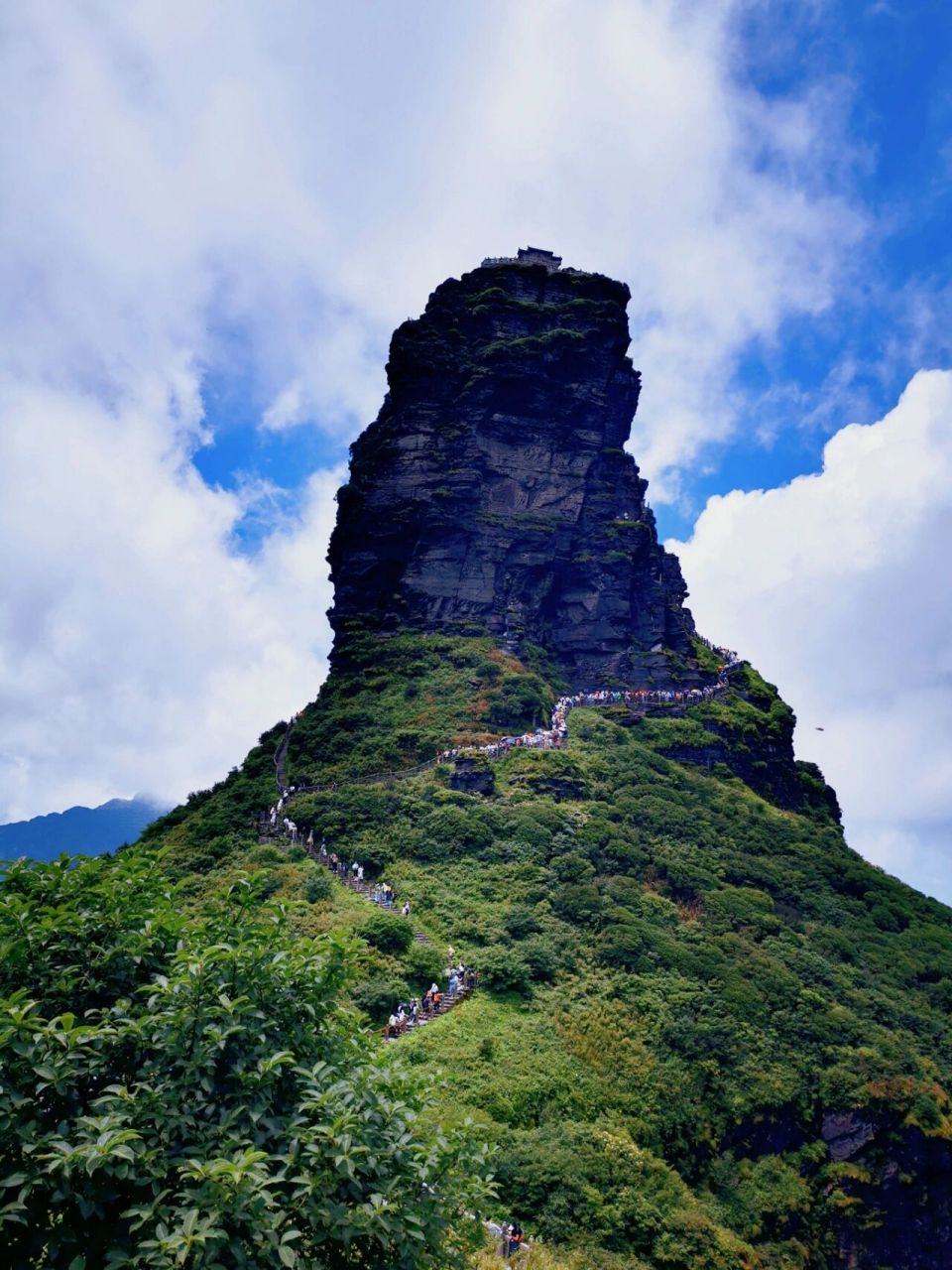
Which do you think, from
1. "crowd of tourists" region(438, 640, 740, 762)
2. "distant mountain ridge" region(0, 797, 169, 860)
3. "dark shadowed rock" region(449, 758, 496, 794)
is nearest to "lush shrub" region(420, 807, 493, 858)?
"dark shadowed rock" region(449, 758, 496, 794)

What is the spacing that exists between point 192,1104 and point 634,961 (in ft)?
72.7

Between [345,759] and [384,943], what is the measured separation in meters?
18.8

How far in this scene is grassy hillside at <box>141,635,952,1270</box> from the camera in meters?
21.2

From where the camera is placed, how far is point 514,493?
60.5 m

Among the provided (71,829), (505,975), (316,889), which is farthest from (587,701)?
(71,829)

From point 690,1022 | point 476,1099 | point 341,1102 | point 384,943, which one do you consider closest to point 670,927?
point 690,1022

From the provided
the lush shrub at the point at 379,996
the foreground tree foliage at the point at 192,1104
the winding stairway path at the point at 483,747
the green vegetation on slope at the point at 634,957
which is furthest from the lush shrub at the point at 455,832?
the foreground tree foliage at the point at 192,1104

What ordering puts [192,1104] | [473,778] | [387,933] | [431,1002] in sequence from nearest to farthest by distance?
[192,1104]
[431,1002]
[387,933]
[473,778]

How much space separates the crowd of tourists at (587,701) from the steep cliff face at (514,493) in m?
2.22

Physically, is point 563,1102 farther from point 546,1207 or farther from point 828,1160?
point 828,1160

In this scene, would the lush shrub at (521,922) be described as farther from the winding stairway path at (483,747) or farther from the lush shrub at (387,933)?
the lush shrub at (387,933)

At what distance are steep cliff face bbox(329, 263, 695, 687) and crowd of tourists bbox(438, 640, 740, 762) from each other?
2225mm

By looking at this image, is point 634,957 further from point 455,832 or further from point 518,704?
point 518,704

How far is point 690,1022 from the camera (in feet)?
86.2
